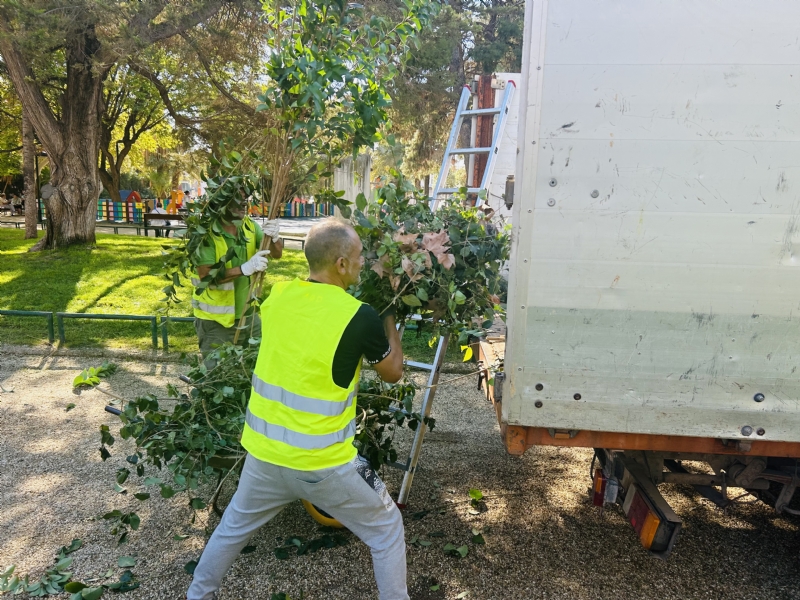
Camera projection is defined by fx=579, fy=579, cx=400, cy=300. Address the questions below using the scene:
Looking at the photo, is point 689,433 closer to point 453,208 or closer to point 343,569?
point 453,208

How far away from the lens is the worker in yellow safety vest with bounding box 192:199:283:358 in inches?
143

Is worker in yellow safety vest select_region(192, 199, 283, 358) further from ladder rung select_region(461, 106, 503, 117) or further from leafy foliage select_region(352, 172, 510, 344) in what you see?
ladder rung select_region(461, 106, 503, 117)

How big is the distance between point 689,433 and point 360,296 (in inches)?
62.4

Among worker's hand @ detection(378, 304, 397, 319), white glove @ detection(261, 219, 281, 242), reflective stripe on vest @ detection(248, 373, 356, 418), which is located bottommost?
reflective stripe on vest @ detection(248, 373, 356, 418)

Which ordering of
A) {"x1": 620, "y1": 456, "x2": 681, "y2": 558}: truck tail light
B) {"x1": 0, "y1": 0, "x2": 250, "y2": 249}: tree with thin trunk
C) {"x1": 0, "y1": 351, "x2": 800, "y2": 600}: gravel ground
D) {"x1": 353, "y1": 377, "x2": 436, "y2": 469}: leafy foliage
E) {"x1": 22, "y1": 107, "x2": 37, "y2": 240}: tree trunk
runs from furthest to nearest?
{"x1": 22, "y1": 107, "x2": 37, "y2": 240}: tree trunk, {"x1": 0, "y1": 0, "x2": 250, "y2": 249}: tree with thin trunk, {"x1": 353, "y1": 377, "x2": 436, "y2": 469}: leafy foliage, {"x1": 0, "y1": 351, "x2": 800, "y2": 600}: gravel ground, {"x1": 620, "y1": 456, "x2": 681, "y2": 558}: truck tail light

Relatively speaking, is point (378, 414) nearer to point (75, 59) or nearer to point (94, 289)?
point (94, 289)

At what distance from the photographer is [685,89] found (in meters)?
2.15

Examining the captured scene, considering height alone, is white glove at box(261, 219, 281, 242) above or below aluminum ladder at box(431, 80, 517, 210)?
below

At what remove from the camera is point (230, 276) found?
12.8ft

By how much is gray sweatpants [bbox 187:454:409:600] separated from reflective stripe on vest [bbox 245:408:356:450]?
10 centimetres

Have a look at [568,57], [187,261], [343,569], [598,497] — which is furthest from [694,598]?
[187,261]

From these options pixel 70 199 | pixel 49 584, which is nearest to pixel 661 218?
pixel 49 584

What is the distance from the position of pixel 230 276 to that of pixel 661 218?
8.97ft

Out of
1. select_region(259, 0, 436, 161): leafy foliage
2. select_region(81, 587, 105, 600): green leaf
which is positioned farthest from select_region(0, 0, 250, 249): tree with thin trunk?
select_region(81, 587, 105, 600): green leaf
